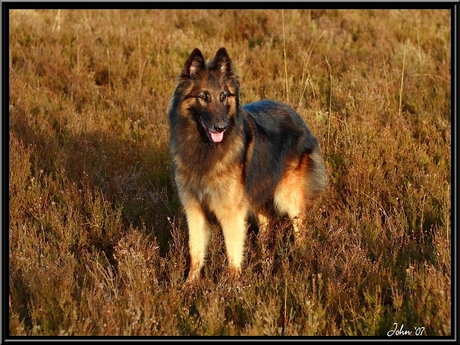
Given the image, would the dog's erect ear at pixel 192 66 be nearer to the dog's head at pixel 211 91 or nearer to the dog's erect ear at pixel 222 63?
the dog's head at pixel 211 91

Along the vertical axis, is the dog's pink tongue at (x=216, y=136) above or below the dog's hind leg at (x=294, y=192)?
above

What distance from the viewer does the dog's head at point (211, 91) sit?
4410 millimetres

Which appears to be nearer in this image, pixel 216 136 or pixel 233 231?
pixel 216 136

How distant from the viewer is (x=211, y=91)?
443 cm

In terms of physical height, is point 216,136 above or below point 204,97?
below

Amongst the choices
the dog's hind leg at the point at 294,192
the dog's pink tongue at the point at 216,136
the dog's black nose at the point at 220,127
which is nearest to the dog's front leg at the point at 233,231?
the dog's pink tongue at the point at 216,136

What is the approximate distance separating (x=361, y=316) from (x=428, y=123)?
4.32 m

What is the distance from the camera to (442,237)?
4.51 m

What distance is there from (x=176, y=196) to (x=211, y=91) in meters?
1.78

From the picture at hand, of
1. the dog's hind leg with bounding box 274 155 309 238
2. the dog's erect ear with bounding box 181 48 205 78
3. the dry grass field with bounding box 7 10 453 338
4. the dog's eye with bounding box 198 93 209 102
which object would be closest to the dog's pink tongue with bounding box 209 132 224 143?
the dog's eye with bounding box 198 93 209 102

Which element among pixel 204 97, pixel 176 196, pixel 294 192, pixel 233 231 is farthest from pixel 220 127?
pixel 176 196

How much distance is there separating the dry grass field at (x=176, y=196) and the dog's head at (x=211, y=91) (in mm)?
1055

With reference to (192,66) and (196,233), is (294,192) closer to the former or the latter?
(196,233)

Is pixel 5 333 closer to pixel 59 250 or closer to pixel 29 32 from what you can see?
pixel 59 250
